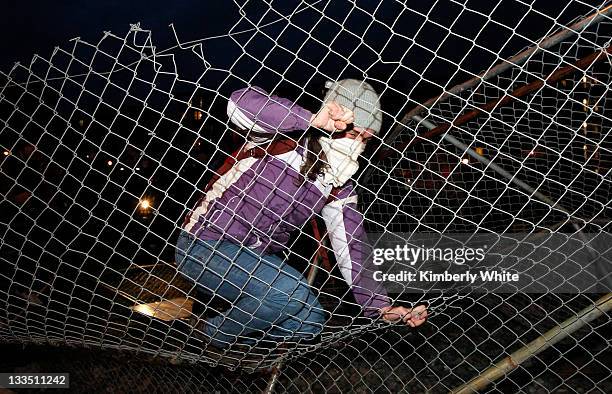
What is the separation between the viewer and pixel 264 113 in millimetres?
2020

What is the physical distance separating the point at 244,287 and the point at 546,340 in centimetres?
157

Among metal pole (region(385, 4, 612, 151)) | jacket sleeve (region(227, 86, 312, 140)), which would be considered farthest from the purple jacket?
metal pole (region(385, 4, 612, 151))

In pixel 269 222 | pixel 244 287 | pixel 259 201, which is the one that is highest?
pixel 259 201

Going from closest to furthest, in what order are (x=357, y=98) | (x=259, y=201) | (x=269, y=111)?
(x=269, y=111)
(x=357, y=98)
(x=259, y=201)

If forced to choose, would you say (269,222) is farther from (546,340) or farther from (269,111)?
(546,340)

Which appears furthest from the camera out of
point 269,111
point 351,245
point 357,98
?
point 351,245

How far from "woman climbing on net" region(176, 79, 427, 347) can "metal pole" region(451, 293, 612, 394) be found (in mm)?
464

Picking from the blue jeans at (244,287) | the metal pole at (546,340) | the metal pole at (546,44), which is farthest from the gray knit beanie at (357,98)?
the metal pole at (546,340)

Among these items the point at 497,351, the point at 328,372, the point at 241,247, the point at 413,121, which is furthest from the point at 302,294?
the point at 497,351

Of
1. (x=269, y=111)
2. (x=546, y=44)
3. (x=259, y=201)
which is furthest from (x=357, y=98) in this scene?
(x=546, y=44)

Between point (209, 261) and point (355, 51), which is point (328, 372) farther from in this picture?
point (355, 51)

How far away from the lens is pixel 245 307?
2475 mm

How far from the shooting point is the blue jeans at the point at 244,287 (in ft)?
7.91

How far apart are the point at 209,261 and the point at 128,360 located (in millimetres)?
953
